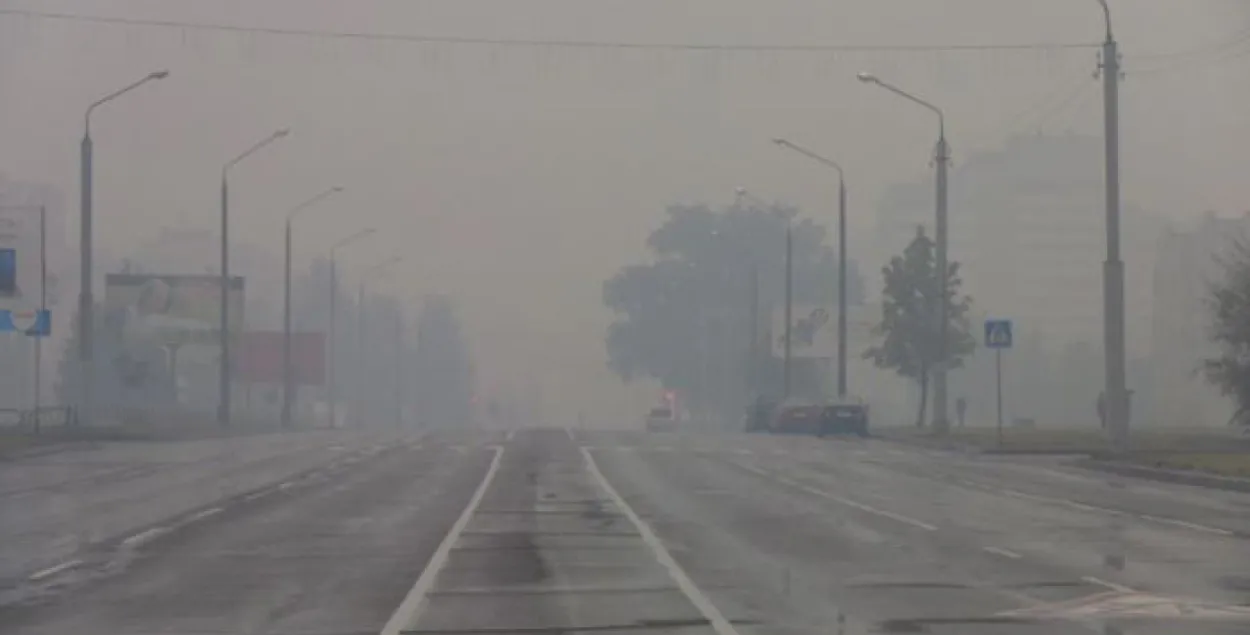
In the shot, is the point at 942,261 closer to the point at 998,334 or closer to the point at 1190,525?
A: the point at 998,334

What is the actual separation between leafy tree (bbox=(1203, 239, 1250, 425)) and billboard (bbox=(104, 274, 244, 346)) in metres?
52.4

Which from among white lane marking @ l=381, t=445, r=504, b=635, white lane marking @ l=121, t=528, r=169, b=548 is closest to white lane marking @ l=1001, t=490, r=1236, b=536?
white lane marking @ l=381, t=445, r=504, b=635

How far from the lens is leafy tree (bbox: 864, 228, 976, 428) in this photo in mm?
79938

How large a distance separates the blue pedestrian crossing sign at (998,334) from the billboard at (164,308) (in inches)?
2239

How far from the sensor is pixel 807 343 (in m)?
122

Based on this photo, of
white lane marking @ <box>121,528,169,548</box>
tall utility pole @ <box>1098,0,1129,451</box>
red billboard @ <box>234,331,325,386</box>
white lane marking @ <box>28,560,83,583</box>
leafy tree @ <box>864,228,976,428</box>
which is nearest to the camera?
white lane marking @ <box>28,560,83,583</box>

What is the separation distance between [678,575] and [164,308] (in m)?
86.4

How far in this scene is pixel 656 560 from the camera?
21.4 meters

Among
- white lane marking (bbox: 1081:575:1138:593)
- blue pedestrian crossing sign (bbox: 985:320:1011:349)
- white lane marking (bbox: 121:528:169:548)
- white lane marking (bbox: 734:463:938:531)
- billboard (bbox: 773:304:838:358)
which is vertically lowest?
white lane marking (bbox: 734:463:938:531)

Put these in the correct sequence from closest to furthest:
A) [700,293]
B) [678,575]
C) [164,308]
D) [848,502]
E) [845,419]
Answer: [678,575], [848,502], [845,419], [164,308], [700,293]

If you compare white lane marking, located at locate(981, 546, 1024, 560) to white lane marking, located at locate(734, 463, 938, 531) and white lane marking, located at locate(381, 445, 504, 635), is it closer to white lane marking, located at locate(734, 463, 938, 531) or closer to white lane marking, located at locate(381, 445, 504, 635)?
white lane marking, located at locate(734, 463, 938, 531)

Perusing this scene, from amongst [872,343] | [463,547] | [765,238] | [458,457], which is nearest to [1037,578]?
[463,547]

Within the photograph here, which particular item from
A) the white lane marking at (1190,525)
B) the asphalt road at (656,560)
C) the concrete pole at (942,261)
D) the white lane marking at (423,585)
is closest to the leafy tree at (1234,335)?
the concrete pole at (942,261)

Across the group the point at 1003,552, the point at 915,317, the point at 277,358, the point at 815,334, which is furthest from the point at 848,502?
the point at 277,358
